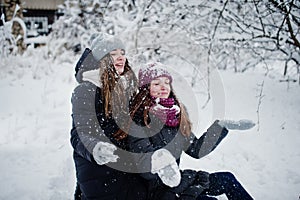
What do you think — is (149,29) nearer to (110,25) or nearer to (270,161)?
(110,25)

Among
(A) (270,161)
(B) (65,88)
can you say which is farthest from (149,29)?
(A) (270,161)

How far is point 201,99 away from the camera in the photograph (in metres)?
5.88

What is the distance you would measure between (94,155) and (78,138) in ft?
0.92

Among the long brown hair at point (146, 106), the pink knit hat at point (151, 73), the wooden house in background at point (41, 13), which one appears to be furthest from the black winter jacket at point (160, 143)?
the wooden house in background at point (41, 13)

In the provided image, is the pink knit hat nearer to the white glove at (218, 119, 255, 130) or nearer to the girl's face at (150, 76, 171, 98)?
the girl's face at (150, 76, 171, 98)

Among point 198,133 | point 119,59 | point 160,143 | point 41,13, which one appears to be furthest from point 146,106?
point 41,13

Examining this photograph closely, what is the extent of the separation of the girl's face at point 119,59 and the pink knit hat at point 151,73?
201 mm

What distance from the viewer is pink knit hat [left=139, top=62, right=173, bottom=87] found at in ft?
7.75

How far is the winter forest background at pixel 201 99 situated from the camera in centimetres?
335

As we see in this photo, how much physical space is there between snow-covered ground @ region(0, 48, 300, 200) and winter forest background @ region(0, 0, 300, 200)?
10 mm

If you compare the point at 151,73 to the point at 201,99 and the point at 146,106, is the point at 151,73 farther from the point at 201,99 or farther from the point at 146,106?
the point at 201,99

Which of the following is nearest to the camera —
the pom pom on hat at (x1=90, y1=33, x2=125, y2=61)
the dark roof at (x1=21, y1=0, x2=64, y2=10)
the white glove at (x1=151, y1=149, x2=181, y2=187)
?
the white glove at (x1=151, y1=149, x2=181, y2=187)

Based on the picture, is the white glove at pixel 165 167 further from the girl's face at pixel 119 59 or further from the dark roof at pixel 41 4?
the dark roof at pixel 41 4

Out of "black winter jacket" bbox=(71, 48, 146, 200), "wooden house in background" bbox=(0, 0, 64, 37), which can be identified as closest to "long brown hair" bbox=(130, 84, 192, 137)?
"black winter jacket" bbox=(71, 48, 146, 200)
